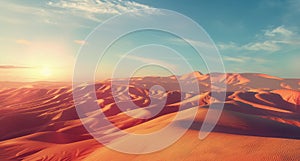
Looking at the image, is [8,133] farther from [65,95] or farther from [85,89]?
[85,89]

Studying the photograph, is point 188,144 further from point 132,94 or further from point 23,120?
point 132,94

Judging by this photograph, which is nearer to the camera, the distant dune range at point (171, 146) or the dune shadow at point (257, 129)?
the distant dune range at point (171, 146)

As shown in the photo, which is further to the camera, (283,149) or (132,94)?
(132,94)

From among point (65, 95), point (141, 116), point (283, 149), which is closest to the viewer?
point (283, 149)

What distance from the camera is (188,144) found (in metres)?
13.0

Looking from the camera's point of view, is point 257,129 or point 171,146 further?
point 257,129

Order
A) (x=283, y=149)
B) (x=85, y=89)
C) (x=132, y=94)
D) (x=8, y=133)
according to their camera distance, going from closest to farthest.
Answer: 1. (x=283, y=149)
2. (x=8, y=133)
3. (x=132, y=94)
4. (x=85, y=89)

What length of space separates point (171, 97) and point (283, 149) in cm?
3771

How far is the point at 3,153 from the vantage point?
17062 millimetres

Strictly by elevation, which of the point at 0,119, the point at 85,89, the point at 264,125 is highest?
the point at 85,89

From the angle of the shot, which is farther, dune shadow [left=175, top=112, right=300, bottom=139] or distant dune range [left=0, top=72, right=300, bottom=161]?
dune shadow [left=175, top=112, right=300, bottom=139]

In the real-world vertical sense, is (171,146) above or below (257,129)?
above

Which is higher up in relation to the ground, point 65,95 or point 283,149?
point 65,95

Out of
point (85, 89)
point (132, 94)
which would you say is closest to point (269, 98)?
point (132, 94)
